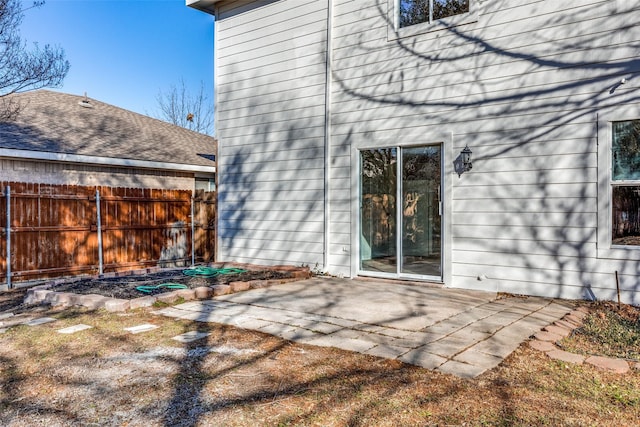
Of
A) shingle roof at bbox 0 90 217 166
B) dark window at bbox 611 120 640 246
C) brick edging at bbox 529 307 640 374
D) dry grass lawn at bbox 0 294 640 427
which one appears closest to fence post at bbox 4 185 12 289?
shingle roof at bbox 0 90 217 166

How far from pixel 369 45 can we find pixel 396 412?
5.88 m

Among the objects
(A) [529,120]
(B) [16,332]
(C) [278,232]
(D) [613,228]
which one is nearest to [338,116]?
(C) [278,232]

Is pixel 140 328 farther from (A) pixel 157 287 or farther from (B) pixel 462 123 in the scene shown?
(B) pixel 462 123

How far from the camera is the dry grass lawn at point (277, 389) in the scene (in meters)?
2.44

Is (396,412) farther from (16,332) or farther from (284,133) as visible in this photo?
(284,133)

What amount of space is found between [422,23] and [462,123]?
1592 mm

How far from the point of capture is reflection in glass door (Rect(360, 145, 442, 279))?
654 centimetres

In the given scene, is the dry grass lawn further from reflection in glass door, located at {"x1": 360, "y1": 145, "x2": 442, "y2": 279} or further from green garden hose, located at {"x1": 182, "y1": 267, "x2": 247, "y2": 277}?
green garden hose, located at {"x1": 182, "y1": 267, "x2": 247, "y2": 277}

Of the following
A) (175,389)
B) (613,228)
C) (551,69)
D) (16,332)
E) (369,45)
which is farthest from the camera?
(369,45)

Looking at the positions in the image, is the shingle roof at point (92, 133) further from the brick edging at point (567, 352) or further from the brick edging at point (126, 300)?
the brick edging at point (567, 352)

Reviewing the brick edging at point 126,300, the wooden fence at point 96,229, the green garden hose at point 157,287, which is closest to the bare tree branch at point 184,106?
the wooden fence at point 96,229

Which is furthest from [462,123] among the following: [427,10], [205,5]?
[205,5]

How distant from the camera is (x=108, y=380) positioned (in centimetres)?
300

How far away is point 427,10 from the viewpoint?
6547 mm
